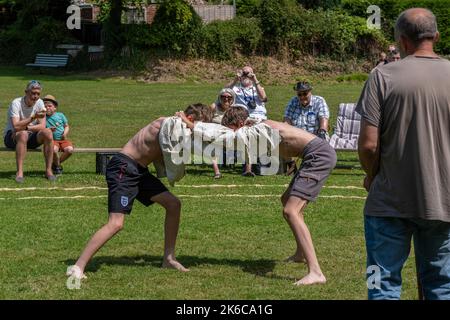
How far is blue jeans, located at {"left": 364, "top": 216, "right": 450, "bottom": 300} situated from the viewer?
5227mm

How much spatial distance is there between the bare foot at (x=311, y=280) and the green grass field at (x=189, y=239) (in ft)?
0.33

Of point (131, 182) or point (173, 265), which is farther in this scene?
point (173, 265)

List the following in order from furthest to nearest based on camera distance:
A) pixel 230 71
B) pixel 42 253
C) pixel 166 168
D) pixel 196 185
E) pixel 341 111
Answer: pixel 230 71 < pixel 341 111 < pixel 196 185 < pixel 42 253 < pixel 166 168

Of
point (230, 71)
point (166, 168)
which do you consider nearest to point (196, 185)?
point (166, 168)

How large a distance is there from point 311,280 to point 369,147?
2.49 meters

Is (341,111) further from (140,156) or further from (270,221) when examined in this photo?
(140,156)

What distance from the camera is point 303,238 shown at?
302 inches

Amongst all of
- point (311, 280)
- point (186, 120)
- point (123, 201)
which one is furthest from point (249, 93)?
point (311, 280)

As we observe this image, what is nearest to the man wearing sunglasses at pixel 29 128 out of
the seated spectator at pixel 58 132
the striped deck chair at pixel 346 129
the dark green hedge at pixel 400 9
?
the seated spectator at pixel 58 132

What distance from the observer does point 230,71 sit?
3425 cm

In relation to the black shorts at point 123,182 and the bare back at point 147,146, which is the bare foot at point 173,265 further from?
the bare back at point 147,146

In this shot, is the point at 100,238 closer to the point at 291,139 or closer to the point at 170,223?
the point at 170,223

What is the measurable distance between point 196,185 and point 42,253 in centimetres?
461

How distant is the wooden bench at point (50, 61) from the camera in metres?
37.4
